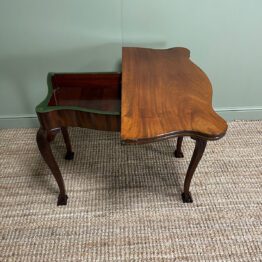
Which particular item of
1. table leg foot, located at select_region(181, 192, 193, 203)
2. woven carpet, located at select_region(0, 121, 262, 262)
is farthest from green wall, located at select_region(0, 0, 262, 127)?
table leg foot, located at select_region(181, 192, 193, 203)

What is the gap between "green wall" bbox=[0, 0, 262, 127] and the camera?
4.50ft

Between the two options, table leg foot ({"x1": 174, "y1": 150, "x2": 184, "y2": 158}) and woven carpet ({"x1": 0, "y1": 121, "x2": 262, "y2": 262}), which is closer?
woven carpet ({"x1": 0, "y1": 121, "x2": 262, "y2": 262})

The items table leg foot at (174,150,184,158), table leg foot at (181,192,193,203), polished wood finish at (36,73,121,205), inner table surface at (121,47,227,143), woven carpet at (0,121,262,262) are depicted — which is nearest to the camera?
inner table surface at (121,47,227,143)

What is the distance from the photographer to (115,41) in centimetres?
147

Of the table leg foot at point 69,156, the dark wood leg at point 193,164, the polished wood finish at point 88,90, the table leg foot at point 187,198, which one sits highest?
the polished wood finish at point 88,90

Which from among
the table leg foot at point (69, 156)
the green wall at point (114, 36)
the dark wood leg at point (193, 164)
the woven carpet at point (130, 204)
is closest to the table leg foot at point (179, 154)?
the woven carpet at point (130, 204)

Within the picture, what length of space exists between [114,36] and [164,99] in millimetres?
630

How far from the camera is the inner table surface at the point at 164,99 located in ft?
2.89

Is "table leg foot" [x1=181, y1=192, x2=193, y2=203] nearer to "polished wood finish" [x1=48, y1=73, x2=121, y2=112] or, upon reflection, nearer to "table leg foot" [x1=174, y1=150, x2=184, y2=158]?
"table leg foot" [x1=174, y1=150, x2=184, y2=158]

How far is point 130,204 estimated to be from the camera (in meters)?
1.31

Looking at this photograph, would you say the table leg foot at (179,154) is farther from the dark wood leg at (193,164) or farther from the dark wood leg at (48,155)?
the dark wood leg at (48,155)

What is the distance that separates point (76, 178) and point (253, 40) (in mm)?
1247

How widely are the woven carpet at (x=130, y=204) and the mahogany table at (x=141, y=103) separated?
113mm

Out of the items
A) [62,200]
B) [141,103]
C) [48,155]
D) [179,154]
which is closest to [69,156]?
[62,200]
